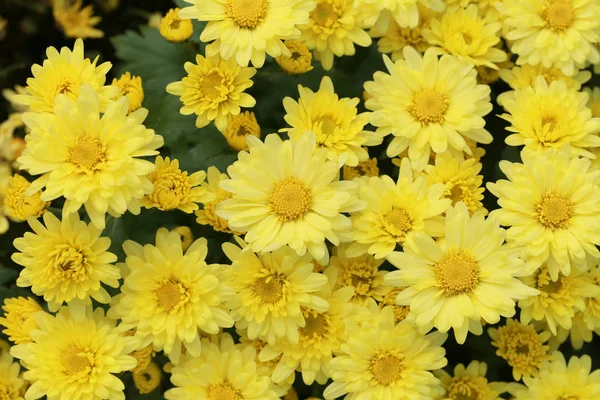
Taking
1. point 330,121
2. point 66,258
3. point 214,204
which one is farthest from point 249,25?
point 66,258

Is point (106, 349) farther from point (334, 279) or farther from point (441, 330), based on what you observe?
point (441, 330)

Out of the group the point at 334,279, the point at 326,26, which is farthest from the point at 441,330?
the point at 326,26

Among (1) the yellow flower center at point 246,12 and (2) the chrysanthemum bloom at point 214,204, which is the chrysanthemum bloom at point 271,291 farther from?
(1) the yellow flower center at point 246,12

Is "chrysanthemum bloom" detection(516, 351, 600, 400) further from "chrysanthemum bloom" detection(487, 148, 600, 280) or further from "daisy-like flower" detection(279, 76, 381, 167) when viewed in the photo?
"daisy-like flower" detection(279, 76, 381, 167)

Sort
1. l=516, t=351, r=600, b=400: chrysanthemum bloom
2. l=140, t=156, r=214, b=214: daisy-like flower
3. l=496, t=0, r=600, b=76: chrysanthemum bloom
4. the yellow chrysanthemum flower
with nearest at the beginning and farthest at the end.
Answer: the yellow chrysanthemum flower < l=140, t=156, r=214, b=214: daisy-like flower < l=516, t=351, r=600, b=400: chrysanthemum bloom < l=496, t=0, r=600, b=76: chrysanthemum bloom

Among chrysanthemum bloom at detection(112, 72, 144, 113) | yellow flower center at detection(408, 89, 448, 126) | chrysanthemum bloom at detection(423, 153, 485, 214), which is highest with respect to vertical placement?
yellow flower center at detection(408, 89, 448, 126)

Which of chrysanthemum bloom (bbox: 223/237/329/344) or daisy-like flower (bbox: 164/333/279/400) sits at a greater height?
chrysanthemum bloom (bbox: 223/237/329/344)

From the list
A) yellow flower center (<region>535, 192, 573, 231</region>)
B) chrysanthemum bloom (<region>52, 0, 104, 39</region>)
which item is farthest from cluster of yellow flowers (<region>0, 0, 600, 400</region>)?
chrysanthemum bloom (<region>52, 0, 104, 39</region>)

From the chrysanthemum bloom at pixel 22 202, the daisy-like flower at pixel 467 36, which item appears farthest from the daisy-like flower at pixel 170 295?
the daisy-like flower at pixel 467 36
